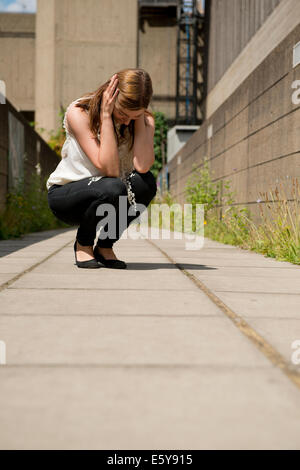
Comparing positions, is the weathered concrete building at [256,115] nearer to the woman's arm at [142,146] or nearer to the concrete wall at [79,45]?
the woman's arm at [142,146]

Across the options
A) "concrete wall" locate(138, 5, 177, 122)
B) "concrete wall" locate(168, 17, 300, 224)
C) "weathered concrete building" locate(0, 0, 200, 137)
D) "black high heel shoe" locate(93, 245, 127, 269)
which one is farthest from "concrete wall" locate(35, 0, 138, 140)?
"black high heel shoe" locate(93, 245, 127, 269)

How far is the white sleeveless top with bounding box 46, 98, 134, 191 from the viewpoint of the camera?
3.22 m

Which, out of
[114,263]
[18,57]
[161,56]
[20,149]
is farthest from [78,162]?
[18,57]

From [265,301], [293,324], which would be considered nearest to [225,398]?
[293,324]

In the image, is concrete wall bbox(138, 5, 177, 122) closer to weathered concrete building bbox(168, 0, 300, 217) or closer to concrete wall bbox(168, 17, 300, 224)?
weathered concrete building bbox(168, 0, 300, 217)

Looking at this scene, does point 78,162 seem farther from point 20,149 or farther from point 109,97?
point 20,149

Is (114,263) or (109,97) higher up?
(109,97)

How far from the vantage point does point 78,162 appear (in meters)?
3.24

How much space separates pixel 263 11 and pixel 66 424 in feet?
31.6

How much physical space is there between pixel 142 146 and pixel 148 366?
82.9 inches

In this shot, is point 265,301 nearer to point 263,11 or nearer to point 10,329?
point 10,329

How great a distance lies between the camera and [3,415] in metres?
0.99

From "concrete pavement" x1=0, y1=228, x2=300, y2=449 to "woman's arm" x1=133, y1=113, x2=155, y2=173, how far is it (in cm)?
89

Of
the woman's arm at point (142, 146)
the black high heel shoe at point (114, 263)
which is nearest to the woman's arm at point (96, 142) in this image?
the woman's arm at point (142, 146)
